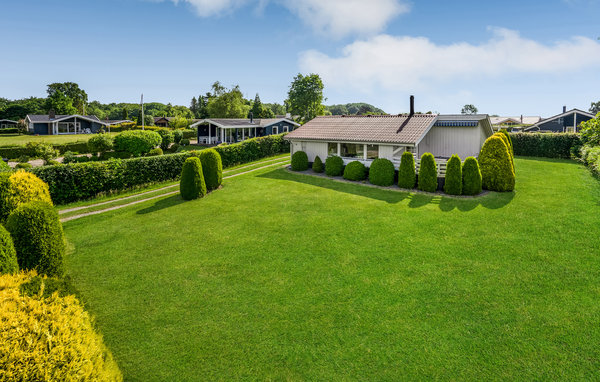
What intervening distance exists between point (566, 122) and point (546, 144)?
20.9 metres

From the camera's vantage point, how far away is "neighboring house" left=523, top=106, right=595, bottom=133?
4450 centimetres

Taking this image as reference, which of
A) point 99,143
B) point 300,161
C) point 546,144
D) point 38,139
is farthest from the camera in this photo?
point 38,139

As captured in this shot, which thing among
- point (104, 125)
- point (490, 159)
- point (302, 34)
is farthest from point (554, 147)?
point (104, 125)

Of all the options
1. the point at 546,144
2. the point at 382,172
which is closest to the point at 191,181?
the point at 382,172

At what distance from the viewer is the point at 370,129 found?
2377 centimetres

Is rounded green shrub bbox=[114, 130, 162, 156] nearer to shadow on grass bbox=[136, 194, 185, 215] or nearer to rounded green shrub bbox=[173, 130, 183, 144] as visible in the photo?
rounded green shrub bbox=[173, 130, 183, 144]

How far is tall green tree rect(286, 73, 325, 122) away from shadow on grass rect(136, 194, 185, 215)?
5696 centimetres

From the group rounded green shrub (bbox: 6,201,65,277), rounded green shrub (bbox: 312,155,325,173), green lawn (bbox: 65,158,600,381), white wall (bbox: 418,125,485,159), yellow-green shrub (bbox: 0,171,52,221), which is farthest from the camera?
rounded green shrub (bbox: 312,155,325,173)

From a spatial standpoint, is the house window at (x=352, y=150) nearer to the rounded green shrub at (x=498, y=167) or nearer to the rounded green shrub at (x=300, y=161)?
the rounded green shrub at (x=300, y=161)

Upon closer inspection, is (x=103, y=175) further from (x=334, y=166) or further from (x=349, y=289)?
(x=349, y=289)

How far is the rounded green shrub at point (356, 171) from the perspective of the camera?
2219 cm

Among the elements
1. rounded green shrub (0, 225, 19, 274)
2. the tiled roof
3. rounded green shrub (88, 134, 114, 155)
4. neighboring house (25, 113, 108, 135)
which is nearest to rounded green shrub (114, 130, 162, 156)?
rounded green shrub (88, 134, 114, 155)

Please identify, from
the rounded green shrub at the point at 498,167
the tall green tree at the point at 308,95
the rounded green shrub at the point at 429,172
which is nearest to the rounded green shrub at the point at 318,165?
the rounded green shrub at the point at 429,172

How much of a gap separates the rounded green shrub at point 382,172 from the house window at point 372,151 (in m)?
1.63
